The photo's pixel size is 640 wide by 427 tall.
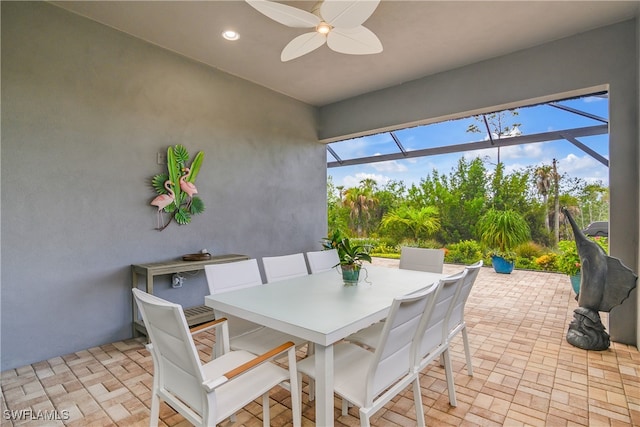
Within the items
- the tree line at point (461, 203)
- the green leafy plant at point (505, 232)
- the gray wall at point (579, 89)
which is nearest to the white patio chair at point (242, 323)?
the gray wall at point (579, 89)

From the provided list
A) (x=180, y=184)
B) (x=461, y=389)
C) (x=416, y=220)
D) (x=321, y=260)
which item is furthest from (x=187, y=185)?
(x=416, y=220)

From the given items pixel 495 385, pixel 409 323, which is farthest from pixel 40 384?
pixel 495 385

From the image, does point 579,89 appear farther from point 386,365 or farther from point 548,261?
point 548,261

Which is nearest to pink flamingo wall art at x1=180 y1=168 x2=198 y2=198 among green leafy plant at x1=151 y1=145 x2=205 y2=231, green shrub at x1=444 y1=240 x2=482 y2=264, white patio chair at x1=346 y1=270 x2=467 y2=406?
green leafy plant at x1=151 y1=145 x2=205 y2=231

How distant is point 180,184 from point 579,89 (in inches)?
165

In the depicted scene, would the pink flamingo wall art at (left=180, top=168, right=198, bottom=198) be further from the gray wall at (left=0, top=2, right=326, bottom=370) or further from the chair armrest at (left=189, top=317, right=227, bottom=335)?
the chair armrest at (left=189, top=317, right=227, bottom=335)

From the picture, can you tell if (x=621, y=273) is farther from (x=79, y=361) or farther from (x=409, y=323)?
(x=79, y=361)

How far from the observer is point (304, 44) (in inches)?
94.0

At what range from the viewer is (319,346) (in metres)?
1.39

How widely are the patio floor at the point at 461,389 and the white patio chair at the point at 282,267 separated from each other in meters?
0.85

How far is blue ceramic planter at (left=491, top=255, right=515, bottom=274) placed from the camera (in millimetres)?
6208

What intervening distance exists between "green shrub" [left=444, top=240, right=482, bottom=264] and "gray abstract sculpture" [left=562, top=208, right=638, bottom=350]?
4.20 m

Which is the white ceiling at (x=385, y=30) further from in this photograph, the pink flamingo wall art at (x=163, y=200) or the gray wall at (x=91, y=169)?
the pink flamingo wall art at (x=163, y=200)

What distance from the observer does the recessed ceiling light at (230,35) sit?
3015 mm
